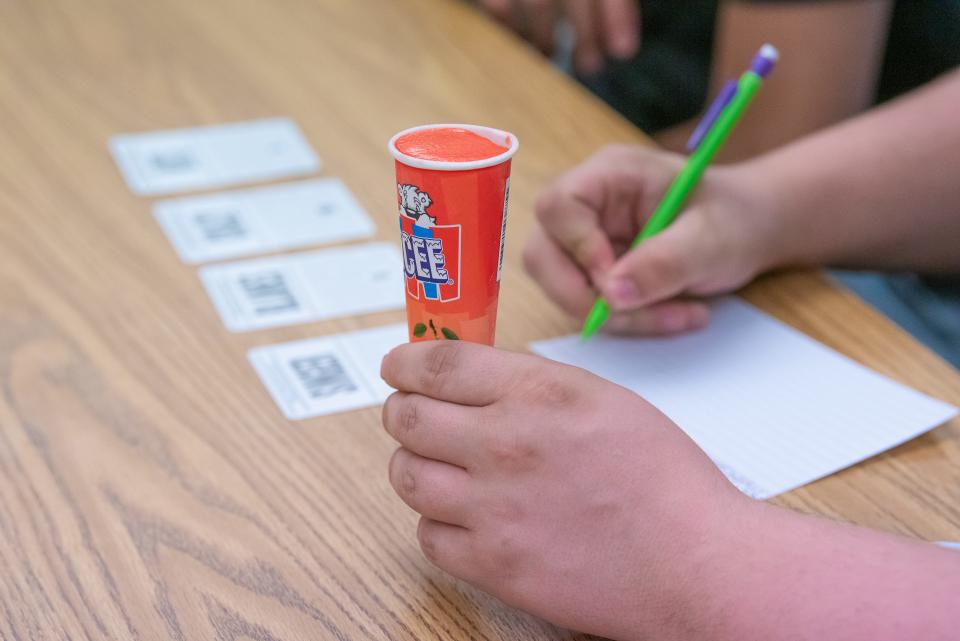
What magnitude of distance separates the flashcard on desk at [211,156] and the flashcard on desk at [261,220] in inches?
1.5

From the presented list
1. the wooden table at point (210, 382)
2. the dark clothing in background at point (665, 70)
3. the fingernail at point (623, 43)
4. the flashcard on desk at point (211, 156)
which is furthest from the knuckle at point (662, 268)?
the dark clothing in background at point (665, 70)

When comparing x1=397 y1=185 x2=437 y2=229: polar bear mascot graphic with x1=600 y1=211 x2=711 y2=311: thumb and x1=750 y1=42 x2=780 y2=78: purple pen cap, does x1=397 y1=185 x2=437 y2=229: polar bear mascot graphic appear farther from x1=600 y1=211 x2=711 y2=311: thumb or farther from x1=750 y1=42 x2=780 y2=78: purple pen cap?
x1=750 y1=42 x2=780 y2=78: purple pen cap

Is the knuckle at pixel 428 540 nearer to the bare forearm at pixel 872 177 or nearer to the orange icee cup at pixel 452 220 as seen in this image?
the orange icee cup at pixel 452 220

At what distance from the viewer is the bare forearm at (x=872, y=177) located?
3.07 feet

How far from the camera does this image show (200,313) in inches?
34.2

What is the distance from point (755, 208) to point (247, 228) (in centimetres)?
50

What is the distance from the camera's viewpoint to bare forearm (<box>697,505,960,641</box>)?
1.65 feet

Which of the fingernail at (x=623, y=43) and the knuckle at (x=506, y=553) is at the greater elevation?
the knuckle at (x=506, y=553)

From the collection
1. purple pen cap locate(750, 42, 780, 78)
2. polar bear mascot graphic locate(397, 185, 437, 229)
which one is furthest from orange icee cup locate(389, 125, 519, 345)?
purple pen cap locate(750, 42, 780, 78)

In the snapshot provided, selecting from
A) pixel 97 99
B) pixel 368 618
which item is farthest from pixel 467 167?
pixel 97 99

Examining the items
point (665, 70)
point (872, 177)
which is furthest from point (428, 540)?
point (665, 70)

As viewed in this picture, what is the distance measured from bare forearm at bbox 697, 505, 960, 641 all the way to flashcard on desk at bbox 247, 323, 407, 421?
336 mm

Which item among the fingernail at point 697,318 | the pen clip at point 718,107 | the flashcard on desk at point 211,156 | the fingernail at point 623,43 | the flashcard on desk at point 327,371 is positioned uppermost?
the pen clip at point 718,107

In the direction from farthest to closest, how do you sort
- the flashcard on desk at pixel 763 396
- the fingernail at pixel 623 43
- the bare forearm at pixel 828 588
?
1. the fingernail at pixel 623 43
2. the flashcard on desk at pixel 763 396
3. the bare forearm at pixel 828 588
